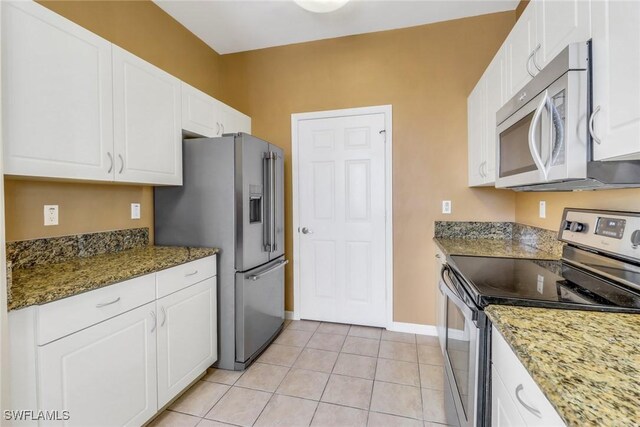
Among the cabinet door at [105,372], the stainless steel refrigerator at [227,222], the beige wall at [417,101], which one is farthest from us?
the beige wall at [417,101]

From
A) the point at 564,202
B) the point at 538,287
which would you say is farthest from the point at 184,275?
the point at 564,202

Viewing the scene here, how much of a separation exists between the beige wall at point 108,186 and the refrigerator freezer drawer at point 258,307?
35.6 inches

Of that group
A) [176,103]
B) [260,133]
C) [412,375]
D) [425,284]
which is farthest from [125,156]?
[425,284]

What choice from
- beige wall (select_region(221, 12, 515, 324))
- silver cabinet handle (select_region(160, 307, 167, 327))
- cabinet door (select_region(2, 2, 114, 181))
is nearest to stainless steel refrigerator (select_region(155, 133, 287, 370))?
silver cabinet handle (select_region(160, 307, 167, 327))

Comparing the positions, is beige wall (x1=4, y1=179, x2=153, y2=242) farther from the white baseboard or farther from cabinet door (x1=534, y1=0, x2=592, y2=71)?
cabinet door (x1=534, y1=0, x2=592, y2=71)

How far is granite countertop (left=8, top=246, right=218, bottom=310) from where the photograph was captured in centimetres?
111

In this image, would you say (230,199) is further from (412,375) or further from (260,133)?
(412,375)

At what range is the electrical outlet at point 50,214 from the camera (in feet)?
5.28

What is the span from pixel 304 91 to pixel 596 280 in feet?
8.65

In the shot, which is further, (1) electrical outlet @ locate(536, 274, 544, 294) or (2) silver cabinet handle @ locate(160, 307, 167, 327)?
(2) silver cabinet handle @ locate(160, 307, 167, 327)

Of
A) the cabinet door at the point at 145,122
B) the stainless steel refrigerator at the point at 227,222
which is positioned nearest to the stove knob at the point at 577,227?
the stainless steel refrigerator at the point at 227,222

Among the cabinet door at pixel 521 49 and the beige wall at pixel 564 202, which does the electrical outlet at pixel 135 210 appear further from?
the beige wall at pixel 564 202

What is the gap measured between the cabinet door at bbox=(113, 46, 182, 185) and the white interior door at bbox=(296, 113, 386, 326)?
48.4 inches

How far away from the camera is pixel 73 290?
1.18m
